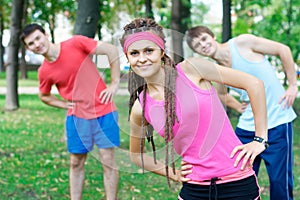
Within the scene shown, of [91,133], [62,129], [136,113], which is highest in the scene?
[136,113]

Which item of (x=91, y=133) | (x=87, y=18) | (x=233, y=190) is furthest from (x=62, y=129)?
(x=233, y=190)

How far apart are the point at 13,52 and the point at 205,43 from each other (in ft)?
35.7

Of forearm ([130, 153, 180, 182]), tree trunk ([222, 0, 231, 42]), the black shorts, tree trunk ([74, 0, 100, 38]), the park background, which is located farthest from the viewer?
tree trunk ([222, 0, 231, 42])

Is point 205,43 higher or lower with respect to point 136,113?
higher

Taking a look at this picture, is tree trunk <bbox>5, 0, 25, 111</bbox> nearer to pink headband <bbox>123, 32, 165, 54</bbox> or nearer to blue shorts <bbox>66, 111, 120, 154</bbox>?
blue shorts <bbox>66, 111, 120, 154</bbox>

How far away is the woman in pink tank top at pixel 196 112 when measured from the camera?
2.55 meters

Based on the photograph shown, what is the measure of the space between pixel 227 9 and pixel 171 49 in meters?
9.53

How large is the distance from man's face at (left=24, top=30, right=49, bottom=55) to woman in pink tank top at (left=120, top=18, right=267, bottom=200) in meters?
2.11

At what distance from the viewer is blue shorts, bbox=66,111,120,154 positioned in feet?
15.2

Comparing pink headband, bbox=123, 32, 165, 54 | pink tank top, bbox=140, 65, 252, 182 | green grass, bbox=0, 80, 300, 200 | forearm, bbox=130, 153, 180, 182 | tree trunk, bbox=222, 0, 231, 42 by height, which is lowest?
green grass, bbox=0, 80, 300, 200

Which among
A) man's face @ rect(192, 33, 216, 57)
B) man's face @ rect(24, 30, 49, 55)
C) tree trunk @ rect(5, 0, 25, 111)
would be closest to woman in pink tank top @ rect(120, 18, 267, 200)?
man's face @ rect(192, 33, 216, 57)

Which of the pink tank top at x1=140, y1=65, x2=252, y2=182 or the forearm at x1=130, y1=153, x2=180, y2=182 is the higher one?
the pink tank top at x1=140, y1=65, x2=252, y2=182

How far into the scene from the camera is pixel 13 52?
46.7 feet

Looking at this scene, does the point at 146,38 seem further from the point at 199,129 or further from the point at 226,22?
the point at 226,22
